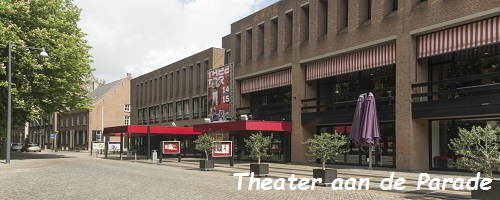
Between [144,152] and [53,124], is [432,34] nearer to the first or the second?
[144,152]

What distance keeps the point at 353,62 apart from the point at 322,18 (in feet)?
13.4

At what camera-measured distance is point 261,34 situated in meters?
34.3

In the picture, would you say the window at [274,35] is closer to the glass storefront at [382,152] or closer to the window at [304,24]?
the window at [304,24]

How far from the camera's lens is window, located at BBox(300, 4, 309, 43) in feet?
97.7

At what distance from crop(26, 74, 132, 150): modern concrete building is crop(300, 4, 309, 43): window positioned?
4833cm

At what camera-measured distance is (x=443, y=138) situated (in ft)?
72.3

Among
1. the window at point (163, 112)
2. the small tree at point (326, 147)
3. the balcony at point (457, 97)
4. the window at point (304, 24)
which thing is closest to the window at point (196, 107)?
the window at point (163, 112)

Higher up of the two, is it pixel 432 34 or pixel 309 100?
pixel 432 34

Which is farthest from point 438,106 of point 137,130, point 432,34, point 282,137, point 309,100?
point 137,130

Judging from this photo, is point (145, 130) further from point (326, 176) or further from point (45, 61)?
point (326, 176)

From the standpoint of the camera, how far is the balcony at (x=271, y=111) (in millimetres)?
31453

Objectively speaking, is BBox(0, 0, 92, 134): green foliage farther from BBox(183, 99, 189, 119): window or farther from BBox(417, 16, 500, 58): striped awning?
BBox(417, 16, 500, 58): striped awning

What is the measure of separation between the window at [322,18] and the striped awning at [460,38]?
7287 mm

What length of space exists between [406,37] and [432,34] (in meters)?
1.20
